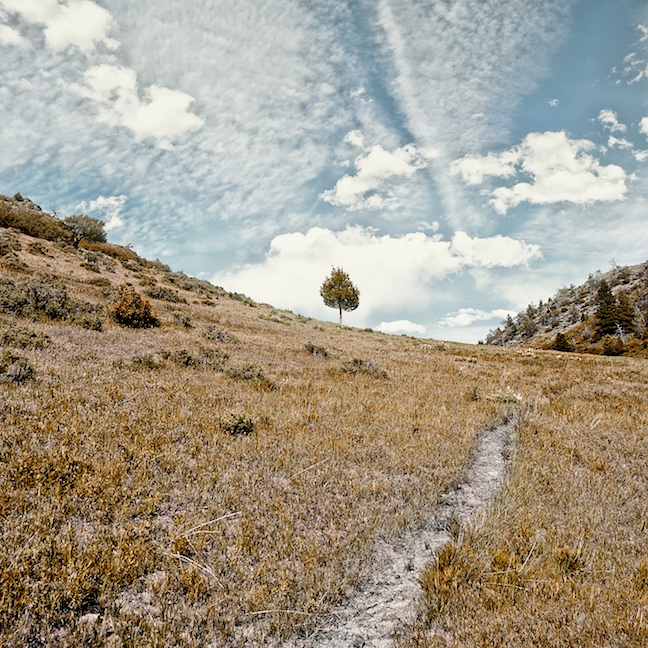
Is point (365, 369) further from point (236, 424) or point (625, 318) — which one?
point (625, 318)

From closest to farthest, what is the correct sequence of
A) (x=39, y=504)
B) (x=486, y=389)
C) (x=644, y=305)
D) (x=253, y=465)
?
(x=39, y=504), (x=253, y=465), (x=486, y=389), (x=644, y=305)

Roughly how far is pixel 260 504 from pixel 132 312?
45.1 ft

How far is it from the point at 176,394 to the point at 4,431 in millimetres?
3627

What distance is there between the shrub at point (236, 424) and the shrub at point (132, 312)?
10586 mm

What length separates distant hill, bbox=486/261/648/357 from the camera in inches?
3285

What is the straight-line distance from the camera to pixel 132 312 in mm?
16484

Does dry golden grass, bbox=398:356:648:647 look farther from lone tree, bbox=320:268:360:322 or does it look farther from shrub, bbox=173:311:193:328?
lone tree, bbox=320:268:360:322

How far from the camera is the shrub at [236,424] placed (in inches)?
309

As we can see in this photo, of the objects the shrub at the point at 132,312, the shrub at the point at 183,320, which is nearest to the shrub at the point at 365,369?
the shrub at the point at 183,320

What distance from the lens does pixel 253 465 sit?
6.66m

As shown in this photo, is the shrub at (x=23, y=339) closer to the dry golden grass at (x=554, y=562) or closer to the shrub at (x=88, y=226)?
the dry golden grass at (x=554, y=562)

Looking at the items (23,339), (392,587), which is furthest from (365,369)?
(23,339)

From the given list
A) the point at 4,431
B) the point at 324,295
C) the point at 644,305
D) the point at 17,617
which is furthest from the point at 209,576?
the point at 644,305

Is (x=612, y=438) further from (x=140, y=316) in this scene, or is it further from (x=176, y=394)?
(x=140, y=316)
